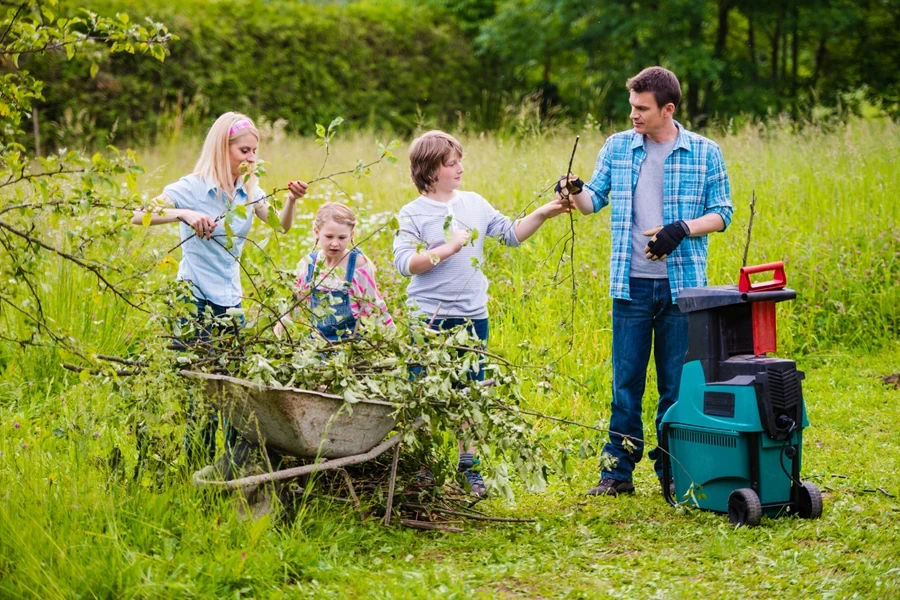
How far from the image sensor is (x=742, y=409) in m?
3.92

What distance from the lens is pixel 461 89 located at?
64.1ft

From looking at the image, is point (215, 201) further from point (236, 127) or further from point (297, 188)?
point (297, 188)

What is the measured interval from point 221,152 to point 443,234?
113 cm

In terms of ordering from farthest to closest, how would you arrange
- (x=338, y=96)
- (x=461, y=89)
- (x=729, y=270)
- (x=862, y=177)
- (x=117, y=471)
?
(x=461, y=89) < (x=338, y=96) < (x=862, y=177) < (x=729, y=270) < (x=117, y=471)

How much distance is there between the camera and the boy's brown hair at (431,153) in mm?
4441

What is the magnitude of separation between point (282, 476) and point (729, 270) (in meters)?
4.97

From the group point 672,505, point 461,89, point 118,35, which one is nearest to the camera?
point 118,35

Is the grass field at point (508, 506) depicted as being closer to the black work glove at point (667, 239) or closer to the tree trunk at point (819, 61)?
the black work glove at point (667, 239)

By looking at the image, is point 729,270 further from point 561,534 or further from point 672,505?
point 561,534

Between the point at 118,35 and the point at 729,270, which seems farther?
the point at 729,270

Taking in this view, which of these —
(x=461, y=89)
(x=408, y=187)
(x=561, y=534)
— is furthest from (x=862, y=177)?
(x=461, y=89)

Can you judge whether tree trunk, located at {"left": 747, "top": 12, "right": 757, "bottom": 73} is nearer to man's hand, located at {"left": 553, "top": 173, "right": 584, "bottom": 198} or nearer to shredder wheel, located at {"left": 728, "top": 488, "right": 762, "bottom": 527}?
man's hand, located at {"left": 553, "top": 173, "right": 584, "bottom": 198}

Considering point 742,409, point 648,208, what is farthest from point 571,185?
point 742,409

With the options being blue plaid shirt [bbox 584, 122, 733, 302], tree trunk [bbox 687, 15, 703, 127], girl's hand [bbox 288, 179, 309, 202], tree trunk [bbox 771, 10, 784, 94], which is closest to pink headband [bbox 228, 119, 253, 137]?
girl's hand [bbox 288, 179, 309, 202]
